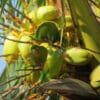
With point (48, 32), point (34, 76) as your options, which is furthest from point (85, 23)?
point (34, 76)

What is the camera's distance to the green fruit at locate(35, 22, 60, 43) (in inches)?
44.8

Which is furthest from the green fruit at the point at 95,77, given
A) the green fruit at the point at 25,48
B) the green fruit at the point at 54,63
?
the green fruit at the point at 25,48

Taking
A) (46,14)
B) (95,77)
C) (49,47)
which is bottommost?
(95,77)

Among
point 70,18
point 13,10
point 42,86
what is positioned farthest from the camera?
point 13,10

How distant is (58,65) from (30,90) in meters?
0.20

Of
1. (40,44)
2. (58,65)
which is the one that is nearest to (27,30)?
(40,44)

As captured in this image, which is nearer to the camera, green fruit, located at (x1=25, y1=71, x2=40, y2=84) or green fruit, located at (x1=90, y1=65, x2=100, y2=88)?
green fruit, located at (x1=90, y1=65, x2=100, y2=88)

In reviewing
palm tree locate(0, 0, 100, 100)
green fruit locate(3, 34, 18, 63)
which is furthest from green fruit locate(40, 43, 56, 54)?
green fruit locate(3, 34, 18, 63)

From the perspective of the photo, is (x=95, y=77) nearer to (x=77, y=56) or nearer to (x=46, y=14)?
(x=77, y=56)

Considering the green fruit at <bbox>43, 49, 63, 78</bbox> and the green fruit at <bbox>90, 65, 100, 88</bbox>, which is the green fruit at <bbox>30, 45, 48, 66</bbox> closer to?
the green fruit at <bbox>43, 49, 63, 78</bbox>

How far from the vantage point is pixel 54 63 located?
43.3 inches

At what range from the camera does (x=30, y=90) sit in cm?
125

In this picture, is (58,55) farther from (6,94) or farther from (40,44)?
(6,94)

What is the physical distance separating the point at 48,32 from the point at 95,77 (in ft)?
0.69
